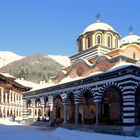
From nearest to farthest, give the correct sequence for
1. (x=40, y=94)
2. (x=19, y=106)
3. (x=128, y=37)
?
(x=40, y=94), (x=128, y=37), (x=19, y=106)

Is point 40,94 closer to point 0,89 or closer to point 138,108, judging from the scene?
point 138,108

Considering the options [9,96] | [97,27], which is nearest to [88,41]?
[97,27]

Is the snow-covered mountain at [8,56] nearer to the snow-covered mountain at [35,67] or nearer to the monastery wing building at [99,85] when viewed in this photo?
the snow-covered mountain at [35,67]

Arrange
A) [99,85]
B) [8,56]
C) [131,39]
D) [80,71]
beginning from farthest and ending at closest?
[8,56] → [131,39] → [80,71] → [99,85]

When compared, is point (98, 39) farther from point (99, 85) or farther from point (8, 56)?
point (8, 56)

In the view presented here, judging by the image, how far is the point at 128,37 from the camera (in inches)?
1655

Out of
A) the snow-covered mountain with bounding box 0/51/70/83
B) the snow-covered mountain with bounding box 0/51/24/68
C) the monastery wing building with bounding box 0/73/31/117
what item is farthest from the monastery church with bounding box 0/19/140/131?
the snow-covered mountain with bounding box 0/51/24/68

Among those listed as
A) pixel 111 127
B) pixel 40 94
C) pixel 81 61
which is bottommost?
pixel 111 127

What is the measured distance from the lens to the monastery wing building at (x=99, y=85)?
→ 2211 centimetres

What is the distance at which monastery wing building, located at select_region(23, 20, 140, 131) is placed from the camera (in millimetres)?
22109

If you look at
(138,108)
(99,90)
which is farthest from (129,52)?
(99,90)

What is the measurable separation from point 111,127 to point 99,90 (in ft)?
9.69

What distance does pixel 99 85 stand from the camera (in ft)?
81.0

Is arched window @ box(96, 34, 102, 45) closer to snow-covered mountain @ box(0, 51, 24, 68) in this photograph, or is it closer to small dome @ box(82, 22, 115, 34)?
small dome @ box(82, 22, 115, 34)
